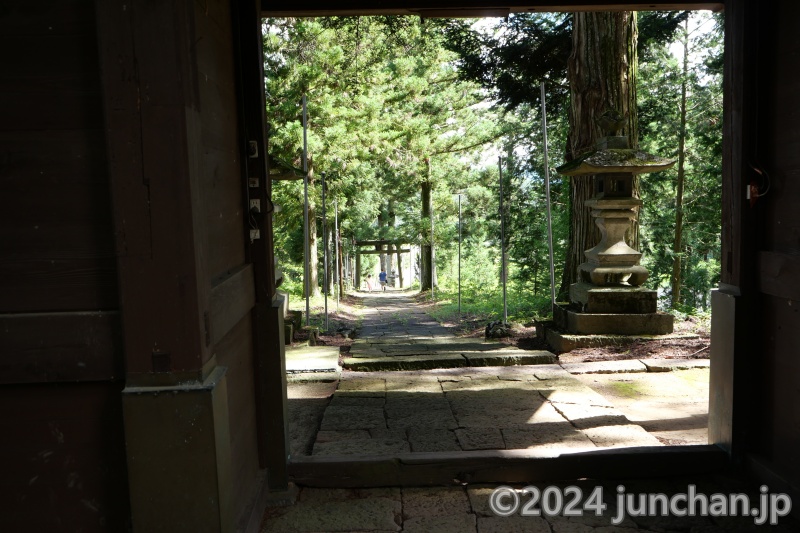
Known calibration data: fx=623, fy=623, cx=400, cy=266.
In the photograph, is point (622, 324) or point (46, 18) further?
point (622, 324)

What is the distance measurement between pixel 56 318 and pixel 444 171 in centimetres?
2473

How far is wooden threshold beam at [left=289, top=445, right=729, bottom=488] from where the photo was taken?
3.13 metres

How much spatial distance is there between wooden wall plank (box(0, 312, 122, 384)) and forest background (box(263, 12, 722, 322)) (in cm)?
499

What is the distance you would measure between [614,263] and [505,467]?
437 centimetres

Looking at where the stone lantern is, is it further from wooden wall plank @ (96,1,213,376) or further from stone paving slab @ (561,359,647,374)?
wooden wall plank @ (96,1,213,376)

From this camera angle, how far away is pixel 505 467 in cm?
314

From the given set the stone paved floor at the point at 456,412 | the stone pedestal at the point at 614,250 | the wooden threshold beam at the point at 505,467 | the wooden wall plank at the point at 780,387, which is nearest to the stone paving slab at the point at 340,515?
the wooden threshold beam at the point at 505,467

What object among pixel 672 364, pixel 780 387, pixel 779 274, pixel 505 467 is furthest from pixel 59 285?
pixel 672 364

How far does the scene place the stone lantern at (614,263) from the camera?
21.6 feet

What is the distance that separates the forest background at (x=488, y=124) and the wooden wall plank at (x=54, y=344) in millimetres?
4987

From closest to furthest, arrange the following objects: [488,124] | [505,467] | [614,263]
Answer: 1. [505,467]
2. [614,263]
3. [488,124]

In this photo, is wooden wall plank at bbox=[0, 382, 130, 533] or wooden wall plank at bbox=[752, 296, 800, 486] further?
wooden wall plank at bbox=[752, 296, 800, 486]

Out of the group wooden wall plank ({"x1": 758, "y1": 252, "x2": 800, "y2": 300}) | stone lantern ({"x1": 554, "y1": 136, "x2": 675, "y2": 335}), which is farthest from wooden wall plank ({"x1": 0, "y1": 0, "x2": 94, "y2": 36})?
stone lantern ({"x1": 554, "y1": 136, "x2": 675, "y2": 335})

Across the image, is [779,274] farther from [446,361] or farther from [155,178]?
[446,361]
